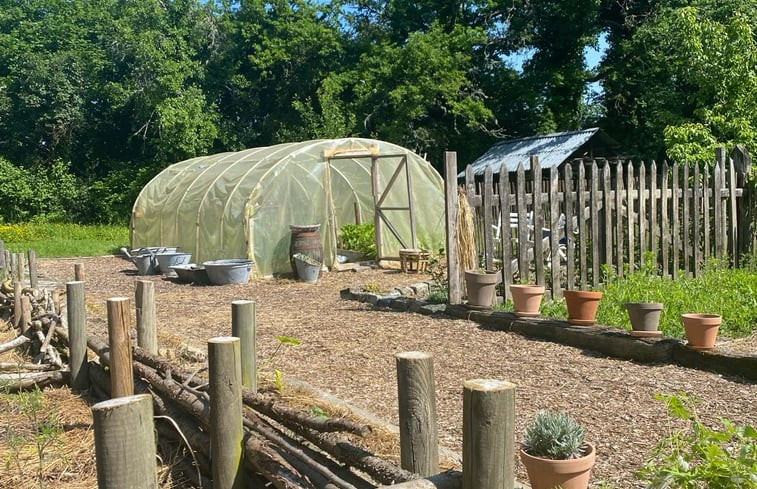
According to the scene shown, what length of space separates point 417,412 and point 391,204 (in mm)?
13309

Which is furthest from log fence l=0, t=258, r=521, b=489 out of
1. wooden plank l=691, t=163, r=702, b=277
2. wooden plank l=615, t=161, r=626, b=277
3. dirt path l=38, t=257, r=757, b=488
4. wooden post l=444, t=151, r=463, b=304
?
wooden plank l=691, t=163, r=702, b=277

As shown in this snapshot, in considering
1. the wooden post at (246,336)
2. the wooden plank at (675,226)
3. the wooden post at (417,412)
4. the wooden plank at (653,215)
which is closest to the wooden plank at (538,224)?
the wooden plank at (653,215)

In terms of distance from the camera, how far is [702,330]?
5465 mm

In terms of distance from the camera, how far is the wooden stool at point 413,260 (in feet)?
43.3

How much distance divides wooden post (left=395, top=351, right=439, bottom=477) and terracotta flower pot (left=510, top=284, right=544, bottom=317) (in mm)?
4634

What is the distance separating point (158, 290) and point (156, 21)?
22.9 m

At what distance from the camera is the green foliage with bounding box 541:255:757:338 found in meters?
6.50

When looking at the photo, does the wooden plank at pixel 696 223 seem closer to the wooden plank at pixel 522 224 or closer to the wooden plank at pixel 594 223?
the wooden plank at pixel 594 223

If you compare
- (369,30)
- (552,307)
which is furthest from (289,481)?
(369,30)

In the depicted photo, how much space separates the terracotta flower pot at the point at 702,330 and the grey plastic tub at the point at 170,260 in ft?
36.1

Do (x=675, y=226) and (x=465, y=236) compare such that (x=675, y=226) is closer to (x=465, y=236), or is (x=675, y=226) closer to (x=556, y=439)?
(x=465, y=236)

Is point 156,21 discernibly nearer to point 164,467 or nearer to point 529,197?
point 529,197

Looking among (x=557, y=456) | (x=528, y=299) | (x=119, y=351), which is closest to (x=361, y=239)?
(x=528, y=299)

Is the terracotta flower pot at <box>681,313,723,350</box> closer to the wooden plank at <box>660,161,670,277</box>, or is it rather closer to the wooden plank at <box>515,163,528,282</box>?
the wooden plank at <box>515,163,528,282</box>
